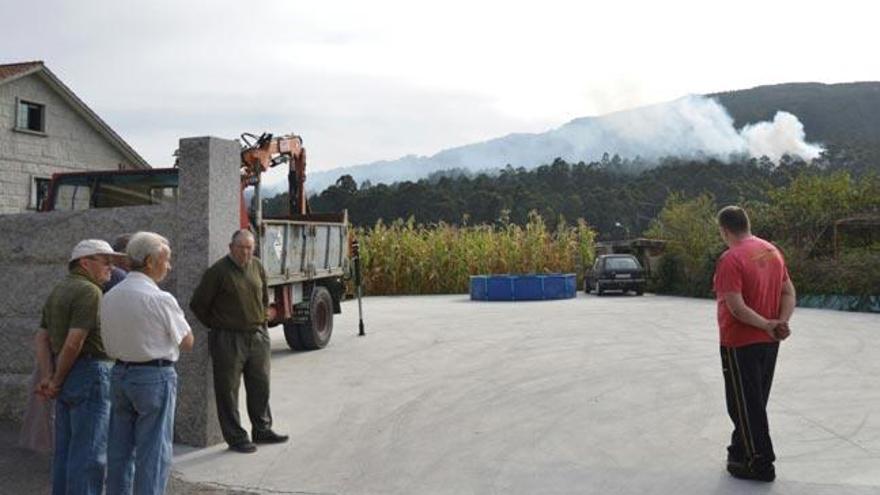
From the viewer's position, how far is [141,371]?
4.07 metres

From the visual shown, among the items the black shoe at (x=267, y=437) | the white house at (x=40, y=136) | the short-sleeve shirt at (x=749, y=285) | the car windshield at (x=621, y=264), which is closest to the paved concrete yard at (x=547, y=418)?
the black shoe at (x=267, y=437)

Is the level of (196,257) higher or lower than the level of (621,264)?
higher

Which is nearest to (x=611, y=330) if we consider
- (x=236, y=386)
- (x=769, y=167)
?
(x=236, y=386)

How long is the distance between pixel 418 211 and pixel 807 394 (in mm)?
54891

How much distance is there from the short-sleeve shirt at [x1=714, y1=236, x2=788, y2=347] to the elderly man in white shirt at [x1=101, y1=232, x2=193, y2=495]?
344 centimetres

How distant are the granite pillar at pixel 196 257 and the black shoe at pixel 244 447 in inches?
12.5

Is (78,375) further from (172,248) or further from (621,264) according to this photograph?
(621,264)

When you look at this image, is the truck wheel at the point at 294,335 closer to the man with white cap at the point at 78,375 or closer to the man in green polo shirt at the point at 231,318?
the man in green polo shirt at the point at 231,318

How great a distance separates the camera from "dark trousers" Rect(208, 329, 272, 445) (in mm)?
5965

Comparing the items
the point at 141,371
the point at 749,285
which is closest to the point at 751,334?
the point at 749,285

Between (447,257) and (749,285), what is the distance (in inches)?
939

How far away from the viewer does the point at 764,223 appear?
902 inches

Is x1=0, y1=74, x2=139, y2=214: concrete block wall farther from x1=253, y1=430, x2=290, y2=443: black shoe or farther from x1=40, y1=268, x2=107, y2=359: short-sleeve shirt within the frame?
x1=40, y1=268, x2=107, y2=359: short-sleeve shirt

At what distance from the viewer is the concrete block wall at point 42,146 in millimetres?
25000
